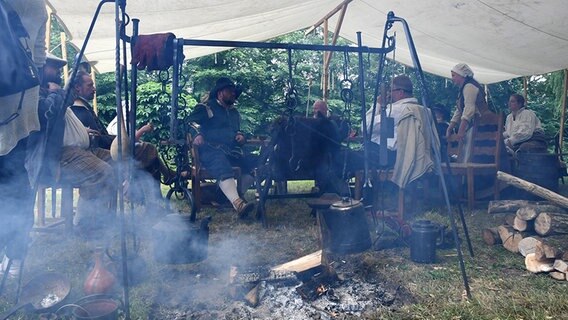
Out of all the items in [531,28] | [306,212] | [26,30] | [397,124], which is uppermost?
[531,28]

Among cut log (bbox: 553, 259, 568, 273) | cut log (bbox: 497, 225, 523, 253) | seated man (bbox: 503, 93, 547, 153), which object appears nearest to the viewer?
cut log (bbox: 553, 259, 568, 273)

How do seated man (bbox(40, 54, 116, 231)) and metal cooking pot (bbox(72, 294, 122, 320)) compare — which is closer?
metal cooking pot (bbox(72, 294, 122, 320))

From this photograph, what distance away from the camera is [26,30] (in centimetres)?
218

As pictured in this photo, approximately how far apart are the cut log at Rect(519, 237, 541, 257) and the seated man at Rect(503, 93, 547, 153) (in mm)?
3419

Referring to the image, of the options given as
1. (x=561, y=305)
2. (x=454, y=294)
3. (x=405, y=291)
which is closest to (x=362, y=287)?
(x=405, y=291)

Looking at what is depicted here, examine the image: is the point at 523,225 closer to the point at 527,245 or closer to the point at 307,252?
the point at 527,245

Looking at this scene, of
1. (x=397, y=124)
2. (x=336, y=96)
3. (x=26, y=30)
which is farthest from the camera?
(x=336, y=96)

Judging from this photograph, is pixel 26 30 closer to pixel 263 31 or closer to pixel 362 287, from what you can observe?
pixel 362 287

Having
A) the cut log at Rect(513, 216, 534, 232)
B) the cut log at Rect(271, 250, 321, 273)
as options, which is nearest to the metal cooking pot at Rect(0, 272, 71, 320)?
Answer: the cut log at Rect(271, 250, 321, 273)

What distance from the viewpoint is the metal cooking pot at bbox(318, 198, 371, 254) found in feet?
11.2

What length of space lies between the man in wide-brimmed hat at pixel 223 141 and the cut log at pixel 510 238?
2610 millimetres

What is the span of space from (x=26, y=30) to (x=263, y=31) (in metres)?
6.00

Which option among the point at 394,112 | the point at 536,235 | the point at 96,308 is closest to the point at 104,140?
the point at 96,308

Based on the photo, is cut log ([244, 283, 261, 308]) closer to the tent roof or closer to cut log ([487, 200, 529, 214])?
cut log ([487, 200, 529, 214])
